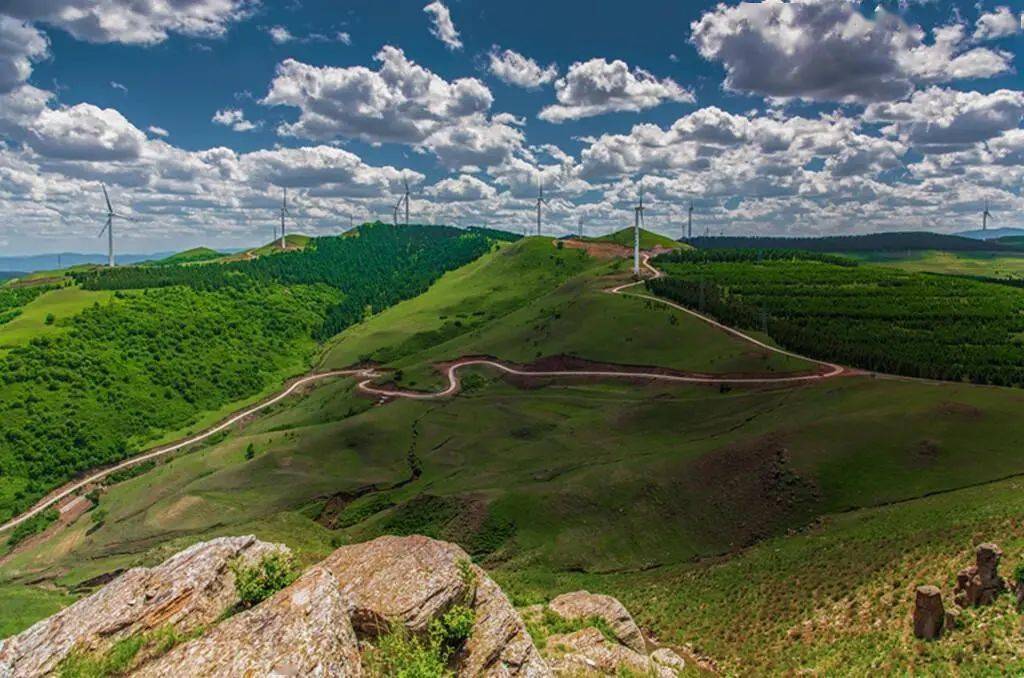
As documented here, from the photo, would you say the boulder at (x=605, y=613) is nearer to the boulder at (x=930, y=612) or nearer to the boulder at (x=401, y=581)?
the boulder at (x=401, y=581)

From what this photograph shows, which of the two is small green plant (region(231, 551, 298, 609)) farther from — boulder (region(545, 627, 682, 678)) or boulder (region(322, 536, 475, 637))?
boulder (region(545, 627, 682, 678))

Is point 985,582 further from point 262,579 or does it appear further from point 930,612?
point 262,579

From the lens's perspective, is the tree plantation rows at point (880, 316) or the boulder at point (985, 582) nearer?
the boulder at point (985, 582)

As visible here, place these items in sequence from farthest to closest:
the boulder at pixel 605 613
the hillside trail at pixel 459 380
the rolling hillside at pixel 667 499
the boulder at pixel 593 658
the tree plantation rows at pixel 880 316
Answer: the hillside trail at pixel 459 380
the tree plantation rows at pixel 880 316
the rolling hillside at pixel 667 499
the boulder at pixel 605 613
the boulder at pixel 593 658

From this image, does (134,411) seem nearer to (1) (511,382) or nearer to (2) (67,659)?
(1) (511,382)

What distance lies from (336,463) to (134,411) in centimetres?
9628

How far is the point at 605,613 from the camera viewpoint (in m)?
39.2

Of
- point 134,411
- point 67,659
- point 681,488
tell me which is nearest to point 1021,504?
point 681,488

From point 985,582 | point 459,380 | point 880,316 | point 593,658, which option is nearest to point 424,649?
point 593,658

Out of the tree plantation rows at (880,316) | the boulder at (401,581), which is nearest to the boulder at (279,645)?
the boulder at (401,581)

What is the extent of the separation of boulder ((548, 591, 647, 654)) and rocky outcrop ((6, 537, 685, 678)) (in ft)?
24.3

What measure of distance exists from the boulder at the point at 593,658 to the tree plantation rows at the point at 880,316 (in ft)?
331

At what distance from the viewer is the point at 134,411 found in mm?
165250

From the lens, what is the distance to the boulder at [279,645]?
57.4 feet
